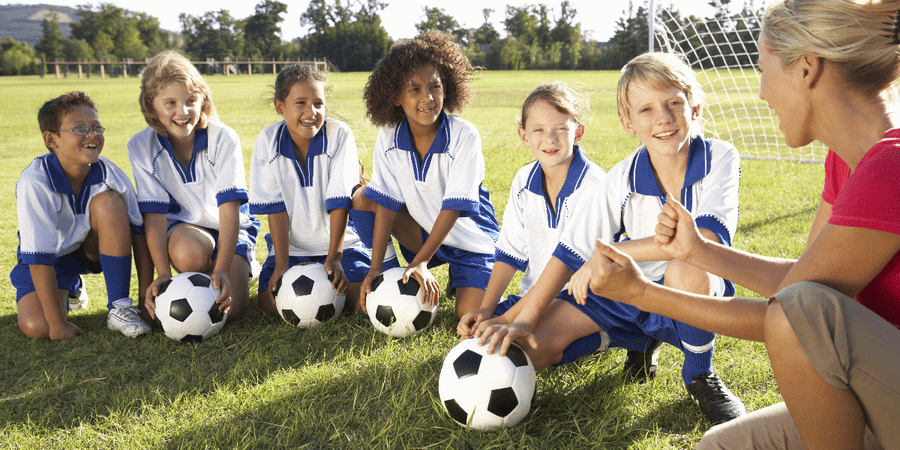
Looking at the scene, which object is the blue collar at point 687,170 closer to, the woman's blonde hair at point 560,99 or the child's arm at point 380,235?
the woman's blonde hair at point 560,99

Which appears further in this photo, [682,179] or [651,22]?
[651,22]

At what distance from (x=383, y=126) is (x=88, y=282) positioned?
7.49 feet

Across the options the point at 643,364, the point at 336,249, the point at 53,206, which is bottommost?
the point at 643,364

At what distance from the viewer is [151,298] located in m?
3.15

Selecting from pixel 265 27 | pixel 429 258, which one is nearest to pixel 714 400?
pixel 429 258

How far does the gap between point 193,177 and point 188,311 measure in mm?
912

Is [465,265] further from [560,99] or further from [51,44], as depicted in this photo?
[51,44]

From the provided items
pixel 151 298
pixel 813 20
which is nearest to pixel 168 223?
pixel 151 298

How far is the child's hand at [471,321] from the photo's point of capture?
8.30 ft

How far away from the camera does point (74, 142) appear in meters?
3.15

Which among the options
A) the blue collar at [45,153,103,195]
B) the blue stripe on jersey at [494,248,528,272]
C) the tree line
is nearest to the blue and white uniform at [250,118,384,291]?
the blue collar at [45,153,103,195]

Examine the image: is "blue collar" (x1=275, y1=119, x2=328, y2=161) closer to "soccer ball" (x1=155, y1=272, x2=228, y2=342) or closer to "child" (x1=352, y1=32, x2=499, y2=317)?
"child" (x1=352, y1=32, x2=499, y2=317)

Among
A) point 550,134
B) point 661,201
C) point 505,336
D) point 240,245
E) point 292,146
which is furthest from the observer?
point 240,245

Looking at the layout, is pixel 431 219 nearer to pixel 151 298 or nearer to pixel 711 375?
pixel 151 298
